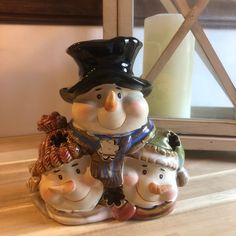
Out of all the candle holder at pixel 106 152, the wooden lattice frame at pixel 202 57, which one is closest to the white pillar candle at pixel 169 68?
the wooden lattice frame at pixel 202 57

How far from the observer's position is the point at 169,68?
24.1 inches

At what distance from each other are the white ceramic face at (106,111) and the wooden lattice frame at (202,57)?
8.3 inches

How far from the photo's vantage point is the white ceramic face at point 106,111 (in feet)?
1.27

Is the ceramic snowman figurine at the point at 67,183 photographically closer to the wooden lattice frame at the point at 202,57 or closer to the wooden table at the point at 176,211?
the wooden table at the point at 176,211

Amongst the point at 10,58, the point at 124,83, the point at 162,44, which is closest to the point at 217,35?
the point at 162,44

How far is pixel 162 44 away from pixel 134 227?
0.30 meters

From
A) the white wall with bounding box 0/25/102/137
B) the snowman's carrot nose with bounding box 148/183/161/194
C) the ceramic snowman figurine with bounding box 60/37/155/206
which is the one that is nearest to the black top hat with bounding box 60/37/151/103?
the ceramic snowman figurine with bounding box 60/37/155/206

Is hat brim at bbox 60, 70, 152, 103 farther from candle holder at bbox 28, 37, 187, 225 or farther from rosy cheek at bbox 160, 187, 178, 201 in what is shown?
rosy cheek at bbox 160, 187, 178, 201

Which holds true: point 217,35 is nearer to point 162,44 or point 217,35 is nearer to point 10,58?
point 162,44

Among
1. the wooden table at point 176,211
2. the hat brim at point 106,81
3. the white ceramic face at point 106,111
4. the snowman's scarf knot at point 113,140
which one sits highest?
the hat brim at point 106,81

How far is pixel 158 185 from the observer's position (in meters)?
0.41

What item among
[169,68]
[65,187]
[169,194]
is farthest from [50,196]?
[169,68]

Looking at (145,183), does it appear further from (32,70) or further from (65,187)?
(32,70)

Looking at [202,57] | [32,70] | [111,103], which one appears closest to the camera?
[111,103]
